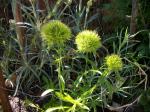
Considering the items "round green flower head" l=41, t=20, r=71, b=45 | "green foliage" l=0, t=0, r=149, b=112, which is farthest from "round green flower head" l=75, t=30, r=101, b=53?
"green foliage" l=0, t=0, r=149, b=112

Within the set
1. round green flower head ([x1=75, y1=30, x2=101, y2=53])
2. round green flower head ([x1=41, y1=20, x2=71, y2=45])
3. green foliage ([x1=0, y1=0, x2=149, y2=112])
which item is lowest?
green foliage ([x1=0, y1=0, x2=149, y2=112])

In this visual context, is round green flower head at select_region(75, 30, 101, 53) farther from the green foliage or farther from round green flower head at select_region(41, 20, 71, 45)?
the green foliage

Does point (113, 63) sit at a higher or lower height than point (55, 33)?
lower

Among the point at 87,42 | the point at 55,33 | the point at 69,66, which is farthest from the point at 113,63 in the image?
the point at 69,66

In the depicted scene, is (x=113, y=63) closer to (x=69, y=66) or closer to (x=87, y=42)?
(x=87, y=42)

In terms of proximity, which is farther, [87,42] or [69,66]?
[69,66]

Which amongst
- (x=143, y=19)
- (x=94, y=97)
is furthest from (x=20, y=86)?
(x=143, y=19)

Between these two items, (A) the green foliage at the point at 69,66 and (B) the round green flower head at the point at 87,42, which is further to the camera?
(A) the green foliage at the point at 69,66

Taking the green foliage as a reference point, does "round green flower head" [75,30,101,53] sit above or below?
above

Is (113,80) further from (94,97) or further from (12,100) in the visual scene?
(12,100)

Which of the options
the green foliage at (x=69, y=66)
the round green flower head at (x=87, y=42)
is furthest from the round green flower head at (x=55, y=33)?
the green foliage at (x=69, y=66)

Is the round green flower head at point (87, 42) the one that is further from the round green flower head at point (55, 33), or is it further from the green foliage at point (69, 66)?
the green foliage at point (69, 66)

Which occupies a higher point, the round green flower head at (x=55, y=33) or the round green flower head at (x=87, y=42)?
the round green flower head at (x=55, y=33)
